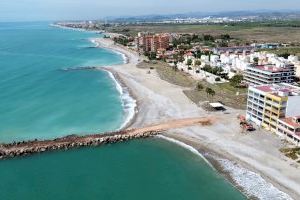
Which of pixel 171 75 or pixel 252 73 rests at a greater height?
pixel 252 73

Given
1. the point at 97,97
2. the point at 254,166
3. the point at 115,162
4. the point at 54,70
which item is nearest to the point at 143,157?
the point at 115,162

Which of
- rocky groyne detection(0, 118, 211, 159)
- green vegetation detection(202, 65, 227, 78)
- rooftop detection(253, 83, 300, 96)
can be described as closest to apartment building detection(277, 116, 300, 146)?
rooftop detection(253, 83, 300, 96)

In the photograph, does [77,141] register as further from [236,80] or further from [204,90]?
[236,80]

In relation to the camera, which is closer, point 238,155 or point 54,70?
point 238,155

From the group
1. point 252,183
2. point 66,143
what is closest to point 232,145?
point 252,183

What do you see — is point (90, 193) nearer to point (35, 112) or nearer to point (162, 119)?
point (162, 119)

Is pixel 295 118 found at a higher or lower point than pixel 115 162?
higher

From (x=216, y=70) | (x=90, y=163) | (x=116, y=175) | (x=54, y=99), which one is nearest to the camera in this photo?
(x=116, y=175)
